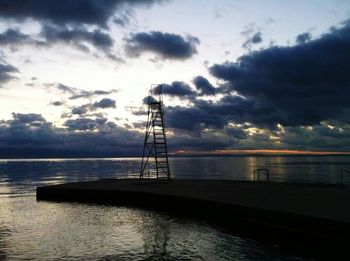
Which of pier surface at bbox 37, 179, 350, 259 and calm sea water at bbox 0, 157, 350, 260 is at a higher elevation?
pier surface at bbox 37, 179, 350, 259

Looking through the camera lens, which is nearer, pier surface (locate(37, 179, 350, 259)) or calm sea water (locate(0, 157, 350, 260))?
pier surface (locate(37, 179, 350, 259))

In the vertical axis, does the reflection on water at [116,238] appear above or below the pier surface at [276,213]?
below

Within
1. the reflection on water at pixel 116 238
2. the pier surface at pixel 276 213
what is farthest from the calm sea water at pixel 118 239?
the pier surface at pixel 276 213

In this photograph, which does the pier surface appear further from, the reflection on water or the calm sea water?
the reflection on water

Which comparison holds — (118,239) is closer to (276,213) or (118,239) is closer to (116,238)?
(116,238)

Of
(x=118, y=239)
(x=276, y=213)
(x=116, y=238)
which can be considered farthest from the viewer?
(x=116, y=238)

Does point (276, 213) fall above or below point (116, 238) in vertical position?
above

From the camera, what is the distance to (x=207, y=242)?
18.8 metres

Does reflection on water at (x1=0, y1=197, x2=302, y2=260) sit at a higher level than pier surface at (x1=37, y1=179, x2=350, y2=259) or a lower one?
lower

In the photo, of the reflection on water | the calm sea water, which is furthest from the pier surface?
the reflection on water

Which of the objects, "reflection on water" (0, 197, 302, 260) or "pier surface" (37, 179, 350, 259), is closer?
"pier surface" (37, 179, 350, 259)

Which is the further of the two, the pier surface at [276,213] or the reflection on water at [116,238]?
the reflection on water at [116,238]

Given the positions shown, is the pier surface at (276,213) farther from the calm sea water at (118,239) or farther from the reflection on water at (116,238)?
the reflection on water at (116,238)

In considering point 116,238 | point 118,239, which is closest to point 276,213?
point 118,239
